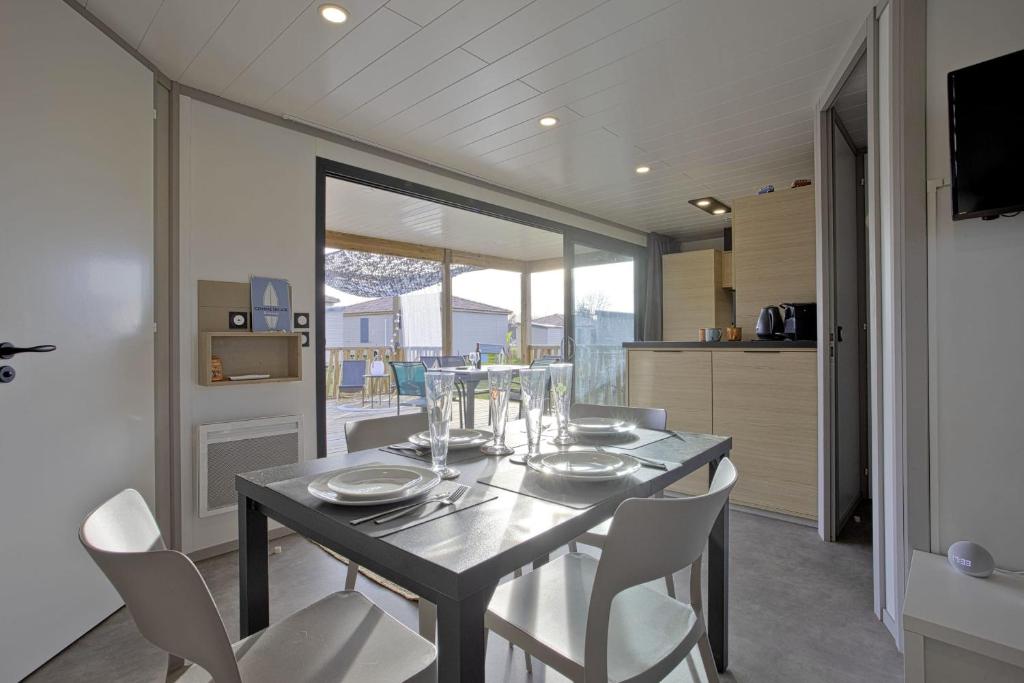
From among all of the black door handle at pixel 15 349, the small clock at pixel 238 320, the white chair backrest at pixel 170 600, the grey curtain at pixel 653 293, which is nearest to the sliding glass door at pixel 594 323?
the grey curtain at pixel 653 293

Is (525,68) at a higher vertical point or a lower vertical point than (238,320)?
higher

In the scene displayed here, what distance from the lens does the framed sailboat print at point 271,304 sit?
2542 millimetres

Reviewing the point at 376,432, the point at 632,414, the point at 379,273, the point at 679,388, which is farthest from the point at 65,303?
the point at 379,273

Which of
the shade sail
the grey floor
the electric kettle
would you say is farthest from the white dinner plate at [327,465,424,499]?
A: the shade sail

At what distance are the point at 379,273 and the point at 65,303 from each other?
6328 millimetres

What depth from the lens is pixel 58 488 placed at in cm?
168

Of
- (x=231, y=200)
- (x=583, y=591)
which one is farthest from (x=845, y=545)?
(x=231, y=200)

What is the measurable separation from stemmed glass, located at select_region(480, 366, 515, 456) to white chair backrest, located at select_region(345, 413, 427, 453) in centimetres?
44

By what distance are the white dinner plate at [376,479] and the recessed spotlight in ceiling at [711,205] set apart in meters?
3.99

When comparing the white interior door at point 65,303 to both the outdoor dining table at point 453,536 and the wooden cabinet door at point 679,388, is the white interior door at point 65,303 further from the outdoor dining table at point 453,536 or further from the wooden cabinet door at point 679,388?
the wooden cabinet door at point 679,388

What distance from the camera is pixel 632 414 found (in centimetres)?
209

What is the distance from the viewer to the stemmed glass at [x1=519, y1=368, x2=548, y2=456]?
4.59ft

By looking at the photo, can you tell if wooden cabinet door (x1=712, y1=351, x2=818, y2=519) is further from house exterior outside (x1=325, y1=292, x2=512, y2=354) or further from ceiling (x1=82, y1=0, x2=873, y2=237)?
house exterior outside (x1=325, y1=292, x2=512, y2=354)

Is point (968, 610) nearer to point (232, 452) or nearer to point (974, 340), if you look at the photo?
point (974, 340)
